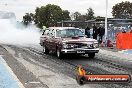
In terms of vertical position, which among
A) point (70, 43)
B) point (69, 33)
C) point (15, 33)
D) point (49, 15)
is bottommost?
point (15, 33)

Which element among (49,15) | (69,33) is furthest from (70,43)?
(49,15)

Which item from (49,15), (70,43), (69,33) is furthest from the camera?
(49,15)

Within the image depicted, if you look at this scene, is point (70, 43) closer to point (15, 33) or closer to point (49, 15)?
point (15, 33)

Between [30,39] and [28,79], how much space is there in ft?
98.6

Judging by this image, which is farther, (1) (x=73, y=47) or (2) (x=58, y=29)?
(2) (x=58, y=29)

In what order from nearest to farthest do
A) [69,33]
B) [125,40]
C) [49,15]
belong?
1. [69,33]
2. [125,40]
3. [49,15]

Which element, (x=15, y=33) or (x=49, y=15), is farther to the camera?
(x=49, y=15)

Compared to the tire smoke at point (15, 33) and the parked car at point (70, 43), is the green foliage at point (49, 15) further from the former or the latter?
the parked car at point (70, 43)

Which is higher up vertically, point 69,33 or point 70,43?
point 69,33

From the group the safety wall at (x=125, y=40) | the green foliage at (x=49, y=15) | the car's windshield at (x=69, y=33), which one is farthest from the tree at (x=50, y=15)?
the car's windshield at (x=69, y=33)

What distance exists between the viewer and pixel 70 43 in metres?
19.1

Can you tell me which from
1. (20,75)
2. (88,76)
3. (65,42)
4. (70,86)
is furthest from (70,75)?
(88,76)

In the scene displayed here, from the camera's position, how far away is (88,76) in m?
4.68

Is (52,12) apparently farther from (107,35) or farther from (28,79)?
(28,79)
